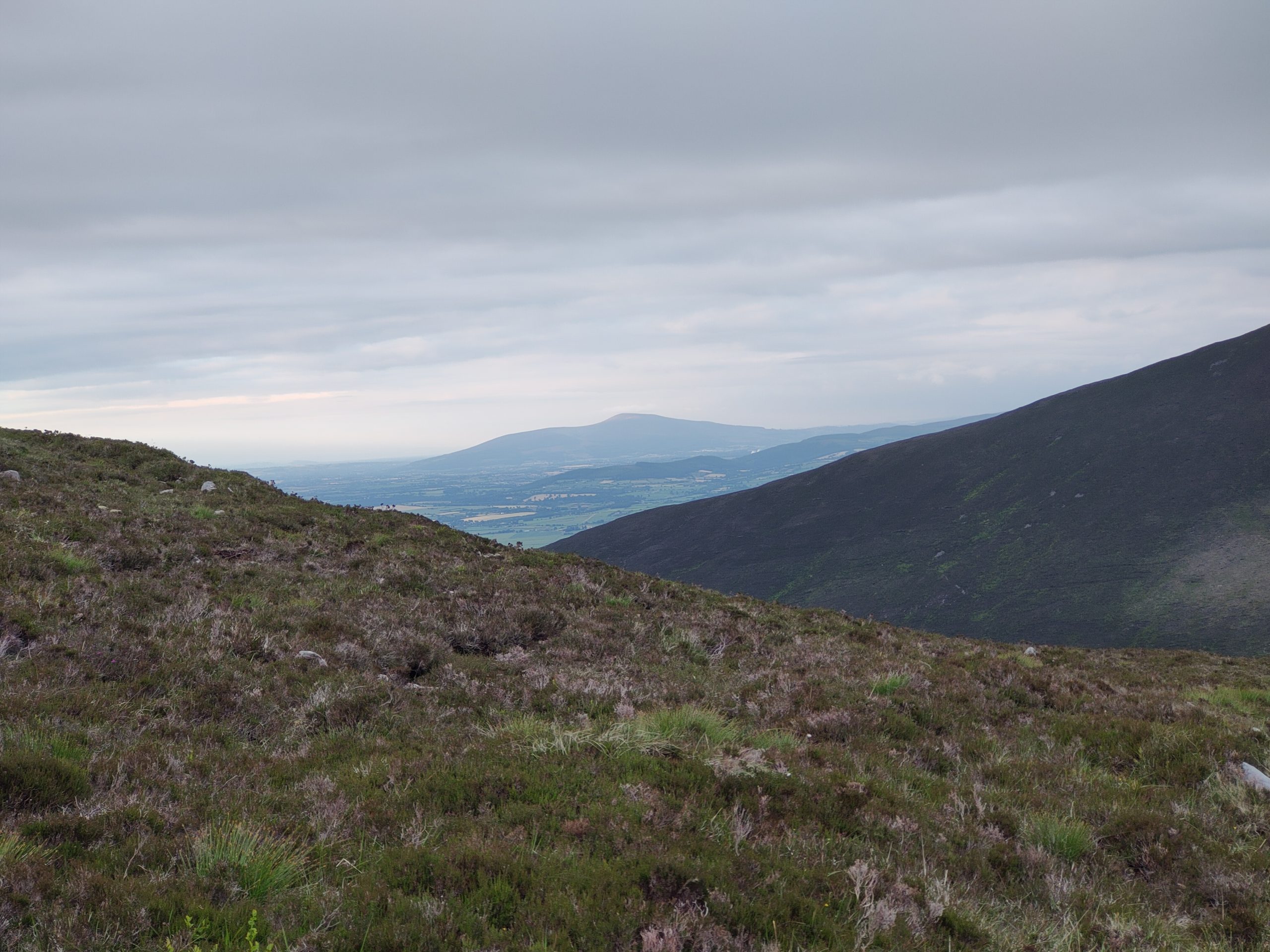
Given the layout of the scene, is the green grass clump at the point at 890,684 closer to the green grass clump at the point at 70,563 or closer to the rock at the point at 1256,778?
the rock at the point at 1256,778

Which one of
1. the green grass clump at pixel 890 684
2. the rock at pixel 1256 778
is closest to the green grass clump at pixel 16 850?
the green grass clump at pixel 890 684

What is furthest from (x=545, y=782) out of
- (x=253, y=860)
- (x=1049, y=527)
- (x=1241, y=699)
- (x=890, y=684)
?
(x=1049, y=527)

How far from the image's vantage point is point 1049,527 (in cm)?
11831

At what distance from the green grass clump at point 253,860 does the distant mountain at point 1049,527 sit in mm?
90630

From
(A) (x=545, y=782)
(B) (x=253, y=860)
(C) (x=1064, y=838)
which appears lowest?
(C) (x=1064, y=838)

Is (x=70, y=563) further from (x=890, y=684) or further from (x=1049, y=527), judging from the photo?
(x=1049, y=527)

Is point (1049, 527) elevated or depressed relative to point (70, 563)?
depressed

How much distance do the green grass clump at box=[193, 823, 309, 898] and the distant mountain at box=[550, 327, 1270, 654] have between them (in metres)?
90.6

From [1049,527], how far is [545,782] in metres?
134

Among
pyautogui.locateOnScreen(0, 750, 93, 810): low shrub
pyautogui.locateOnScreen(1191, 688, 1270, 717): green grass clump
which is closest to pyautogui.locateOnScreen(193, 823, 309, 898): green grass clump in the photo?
pyautogui.locateOnScreen(0, 750, 93, 810): low shrub

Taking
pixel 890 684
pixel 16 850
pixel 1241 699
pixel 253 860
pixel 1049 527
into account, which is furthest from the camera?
pixel 1049 527

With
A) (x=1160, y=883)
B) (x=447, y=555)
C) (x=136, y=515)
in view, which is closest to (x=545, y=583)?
(x=447, y=555)

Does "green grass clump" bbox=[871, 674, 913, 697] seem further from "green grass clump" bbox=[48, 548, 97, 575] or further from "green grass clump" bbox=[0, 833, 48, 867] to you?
"green grass clump" bbox=[48, 548, 97, 575]

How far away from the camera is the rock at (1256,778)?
8422 mm
